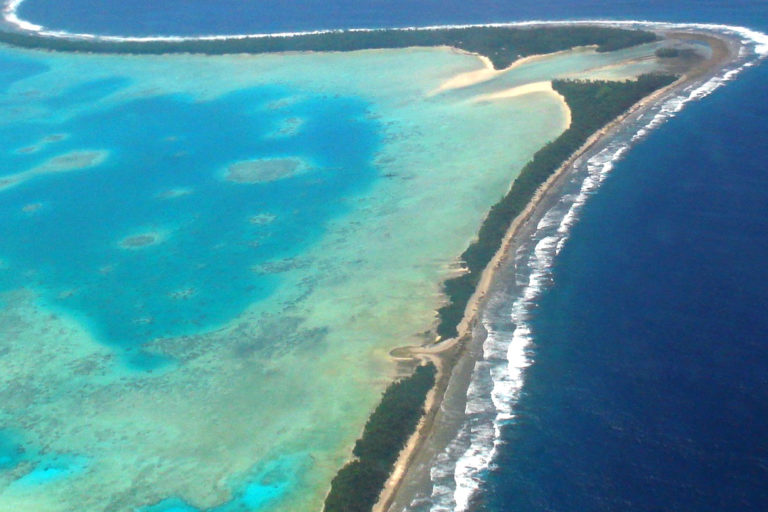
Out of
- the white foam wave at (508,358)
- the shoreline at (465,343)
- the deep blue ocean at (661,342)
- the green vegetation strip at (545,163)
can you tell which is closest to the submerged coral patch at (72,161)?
the green vegetation strip at (545,163)

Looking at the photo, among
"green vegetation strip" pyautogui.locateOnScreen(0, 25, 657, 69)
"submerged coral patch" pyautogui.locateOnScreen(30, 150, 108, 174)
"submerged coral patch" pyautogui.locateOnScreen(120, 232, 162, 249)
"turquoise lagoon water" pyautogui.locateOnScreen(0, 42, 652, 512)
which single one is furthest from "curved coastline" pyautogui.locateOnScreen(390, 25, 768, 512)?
"submerged coral patch" pyautogui.locateOnScreen(30, 150, 108, 174)

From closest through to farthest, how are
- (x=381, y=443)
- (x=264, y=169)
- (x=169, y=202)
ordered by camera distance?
(x=381, y=443)
(x=169, y=202)
(x=264, y=169)

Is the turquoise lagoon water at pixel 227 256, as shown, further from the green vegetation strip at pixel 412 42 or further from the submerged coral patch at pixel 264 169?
the green vegetation strip at pixel 412 42

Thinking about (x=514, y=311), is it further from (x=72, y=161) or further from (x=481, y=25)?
(x=481, y=25)

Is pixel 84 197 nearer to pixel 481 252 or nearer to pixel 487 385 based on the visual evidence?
pixel 481 252

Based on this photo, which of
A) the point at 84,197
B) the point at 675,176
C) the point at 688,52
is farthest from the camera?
the point at 688,52

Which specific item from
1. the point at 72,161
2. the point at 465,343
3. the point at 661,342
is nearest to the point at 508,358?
the point at 465,343

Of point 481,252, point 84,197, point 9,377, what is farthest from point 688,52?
point 9,377
